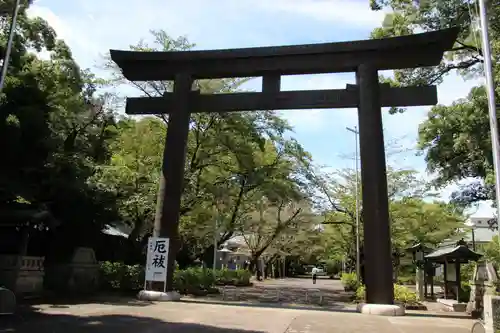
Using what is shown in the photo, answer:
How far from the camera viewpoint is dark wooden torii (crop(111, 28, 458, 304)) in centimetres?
1225

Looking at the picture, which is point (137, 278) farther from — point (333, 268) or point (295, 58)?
point (333, 268)

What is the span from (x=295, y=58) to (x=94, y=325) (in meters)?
9.88

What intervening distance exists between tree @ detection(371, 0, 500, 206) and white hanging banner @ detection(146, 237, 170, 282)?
10.1 metres

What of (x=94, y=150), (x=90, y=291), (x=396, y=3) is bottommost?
(x=90, y=291)

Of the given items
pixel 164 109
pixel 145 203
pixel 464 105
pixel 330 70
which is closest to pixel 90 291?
pixel 145 203

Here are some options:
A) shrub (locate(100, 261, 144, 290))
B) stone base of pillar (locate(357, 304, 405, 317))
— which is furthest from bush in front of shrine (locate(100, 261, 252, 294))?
stone base of pillar (locate(357, 304, 405, 317))

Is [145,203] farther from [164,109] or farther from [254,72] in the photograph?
[254,72]

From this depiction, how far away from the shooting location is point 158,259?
13.5m

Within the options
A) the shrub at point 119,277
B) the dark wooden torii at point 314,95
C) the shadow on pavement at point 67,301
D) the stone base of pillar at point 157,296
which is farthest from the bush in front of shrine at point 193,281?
the dark wooden torii at point 314,95

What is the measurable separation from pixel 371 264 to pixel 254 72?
7233 millimetres

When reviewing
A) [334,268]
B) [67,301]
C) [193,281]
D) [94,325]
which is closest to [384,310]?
[94,325]

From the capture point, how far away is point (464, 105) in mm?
14367

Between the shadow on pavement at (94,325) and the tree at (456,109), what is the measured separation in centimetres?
984

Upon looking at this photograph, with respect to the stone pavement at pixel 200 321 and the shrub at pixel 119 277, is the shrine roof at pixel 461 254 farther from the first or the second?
the shrub at pixel 119 277
